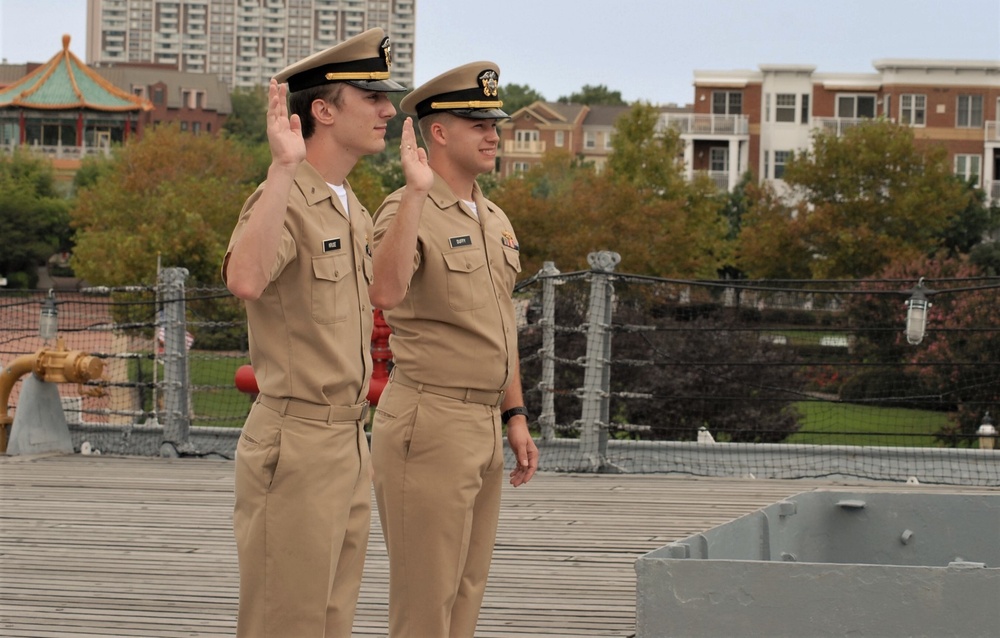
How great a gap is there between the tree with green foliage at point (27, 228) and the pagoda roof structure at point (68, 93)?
791 inches

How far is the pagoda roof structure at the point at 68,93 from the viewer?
76.6 m

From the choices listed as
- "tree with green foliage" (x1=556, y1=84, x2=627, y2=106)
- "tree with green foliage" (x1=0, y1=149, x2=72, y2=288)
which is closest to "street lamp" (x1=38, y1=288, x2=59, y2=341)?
"tree with green foliage" (x1=0, y1=149, x2=72, y2=288)

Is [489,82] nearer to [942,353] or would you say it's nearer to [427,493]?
[427,493]

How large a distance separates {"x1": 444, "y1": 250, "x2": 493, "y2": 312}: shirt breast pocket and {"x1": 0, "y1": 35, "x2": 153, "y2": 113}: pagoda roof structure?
74984mm

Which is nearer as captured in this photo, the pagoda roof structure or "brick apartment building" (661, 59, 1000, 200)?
"brick apartment building" (661, 59, 1000, 200)

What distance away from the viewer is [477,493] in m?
3.83

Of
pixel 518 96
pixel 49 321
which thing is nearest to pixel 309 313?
pixel 49 321

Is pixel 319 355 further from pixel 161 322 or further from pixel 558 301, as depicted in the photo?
pixel 558 301

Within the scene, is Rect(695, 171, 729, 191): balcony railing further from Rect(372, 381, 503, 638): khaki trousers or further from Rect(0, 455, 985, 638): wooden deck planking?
Rect(372, 381, 503, 638): khaki trousers

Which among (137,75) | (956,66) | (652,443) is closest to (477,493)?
(652,443)

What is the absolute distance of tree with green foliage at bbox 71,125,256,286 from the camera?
29906mm

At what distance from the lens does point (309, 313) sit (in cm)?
320

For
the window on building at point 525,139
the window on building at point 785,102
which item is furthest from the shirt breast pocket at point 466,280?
the window on building at point 525,139

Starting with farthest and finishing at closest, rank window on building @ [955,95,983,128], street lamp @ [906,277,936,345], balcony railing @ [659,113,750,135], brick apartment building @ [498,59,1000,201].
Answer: balcony railing @ [659,113,750,135], window on building @ [955,95,983,128], brick apartment building @ [498,59,1000,201], street lamp @ [906,277,936,345]
